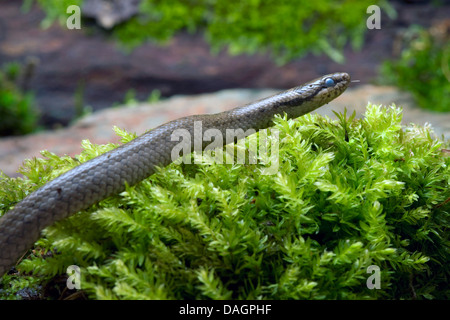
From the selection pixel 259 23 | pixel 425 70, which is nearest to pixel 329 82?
pixel 425 70

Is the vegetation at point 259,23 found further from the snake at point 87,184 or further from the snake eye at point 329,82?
the snake at point 87,184

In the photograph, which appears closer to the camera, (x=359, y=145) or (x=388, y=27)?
(x=359, y=145)

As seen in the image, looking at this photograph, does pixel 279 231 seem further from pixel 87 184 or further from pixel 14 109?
pixel 14 109

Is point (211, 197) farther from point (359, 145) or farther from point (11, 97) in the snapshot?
point (11, 97)

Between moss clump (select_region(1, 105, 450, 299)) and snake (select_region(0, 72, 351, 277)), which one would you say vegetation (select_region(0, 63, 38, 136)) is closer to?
moss clump (select_region(1, 105, 450, 299))

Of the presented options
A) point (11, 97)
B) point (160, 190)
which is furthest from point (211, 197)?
point (11, 97)
